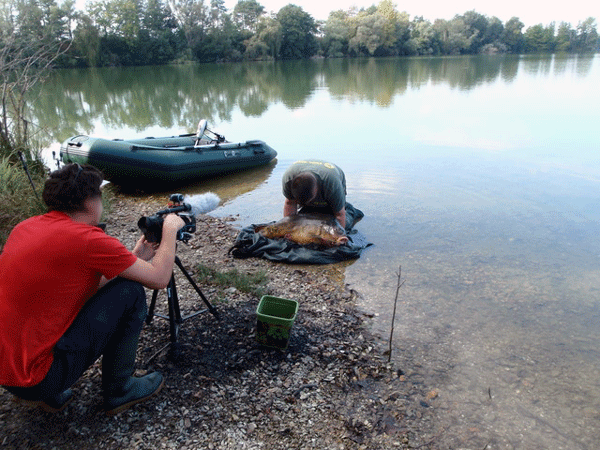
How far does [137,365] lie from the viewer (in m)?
2.79

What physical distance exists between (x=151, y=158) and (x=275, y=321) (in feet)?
16.8

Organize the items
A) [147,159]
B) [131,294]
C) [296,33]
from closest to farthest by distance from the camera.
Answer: [131,294] < [147,159] < [296,33]

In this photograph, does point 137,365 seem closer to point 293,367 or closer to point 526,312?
point 293,367

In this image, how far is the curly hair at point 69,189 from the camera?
6.44ft

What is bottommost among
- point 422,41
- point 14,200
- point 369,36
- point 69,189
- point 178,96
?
point 14,200

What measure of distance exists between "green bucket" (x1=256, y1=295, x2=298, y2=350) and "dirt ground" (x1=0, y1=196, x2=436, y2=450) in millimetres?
92

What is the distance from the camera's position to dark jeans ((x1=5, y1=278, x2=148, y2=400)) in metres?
2.01

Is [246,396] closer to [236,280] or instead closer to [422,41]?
[236,280]

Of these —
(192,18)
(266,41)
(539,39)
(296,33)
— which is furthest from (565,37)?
(192,18)

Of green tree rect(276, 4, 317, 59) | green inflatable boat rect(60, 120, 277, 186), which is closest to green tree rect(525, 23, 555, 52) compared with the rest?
green tree rect(276, 4, 317, 59)

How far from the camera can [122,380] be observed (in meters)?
2.34

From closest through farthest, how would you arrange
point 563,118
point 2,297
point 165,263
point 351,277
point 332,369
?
1. point 2,297
2. point 165,263
3. point 332,369
4. point 351,277
5. point 563,118

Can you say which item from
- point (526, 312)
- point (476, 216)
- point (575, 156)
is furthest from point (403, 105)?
point (526, 312)

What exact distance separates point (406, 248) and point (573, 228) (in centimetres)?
247
